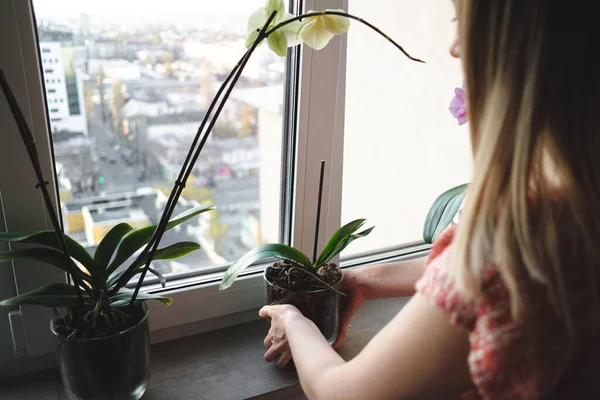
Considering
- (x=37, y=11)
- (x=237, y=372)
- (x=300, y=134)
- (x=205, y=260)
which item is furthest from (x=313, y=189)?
(x=37, y=11)

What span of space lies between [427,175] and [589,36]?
897 mm

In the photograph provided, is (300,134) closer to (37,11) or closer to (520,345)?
(37,11)

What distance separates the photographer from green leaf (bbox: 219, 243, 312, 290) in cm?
96

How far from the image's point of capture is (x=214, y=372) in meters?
1.04

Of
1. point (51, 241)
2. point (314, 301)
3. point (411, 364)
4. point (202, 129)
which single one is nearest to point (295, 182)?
point (314, 301)

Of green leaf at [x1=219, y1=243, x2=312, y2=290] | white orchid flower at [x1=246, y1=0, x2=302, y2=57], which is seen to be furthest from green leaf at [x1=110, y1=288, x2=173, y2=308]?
white orchid flower at [x1=246, y1=0, x2=302, y2=57]

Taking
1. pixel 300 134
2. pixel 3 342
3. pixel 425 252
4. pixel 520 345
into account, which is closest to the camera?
pixel 520 345

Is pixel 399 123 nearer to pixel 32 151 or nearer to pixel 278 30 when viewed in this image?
pixel 278 30

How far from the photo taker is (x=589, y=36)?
55cm

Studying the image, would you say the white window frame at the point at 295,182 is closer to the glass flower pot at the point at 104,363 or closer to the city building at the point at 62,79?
the city building at the point at 62,79

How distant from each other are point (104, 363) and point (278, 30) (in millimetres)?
565

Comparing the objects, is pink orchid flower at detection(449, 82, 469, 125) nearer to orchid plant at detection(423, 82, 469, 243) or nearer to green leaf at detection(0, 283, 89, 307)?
orchid plant at detection(423, 82, 469, 243)

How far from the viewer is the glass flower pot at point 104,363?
811 millimetres

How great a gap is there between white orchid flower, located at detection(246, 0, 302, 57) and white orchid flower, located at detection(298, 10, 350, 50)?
0.04 ft
